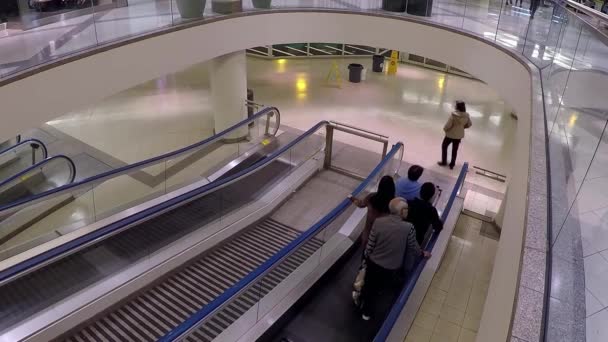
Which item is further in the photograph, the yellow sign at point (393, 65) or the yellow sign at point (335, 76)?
the yellow sign at point (393, 65)

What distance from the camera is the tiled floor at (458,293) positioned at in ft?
16.8

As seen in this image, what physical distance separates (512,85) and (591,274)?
215 inches

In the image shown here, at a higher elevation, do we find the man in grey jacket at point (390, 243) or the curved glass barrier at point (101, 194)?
the man in grey jacket at point (390, 243)

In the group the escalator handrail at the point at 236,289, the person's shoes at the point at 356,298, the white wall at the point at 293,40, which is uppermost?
the white wall at the point at 293,40

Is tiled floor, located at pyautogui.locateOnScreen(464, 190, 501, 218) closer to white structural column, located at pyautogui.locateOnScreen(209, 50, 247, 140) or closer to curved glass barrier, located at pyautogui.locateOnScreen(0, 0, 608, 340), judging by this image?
curved glass barrier, located at pyautogui.locateOnScreen(0, 0, 608, 340)

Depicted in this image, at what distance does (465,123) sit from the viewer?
8906 millimetres

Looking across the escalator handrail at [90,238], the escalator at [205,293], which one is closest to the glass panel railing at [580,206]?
the escalator at [205,293]

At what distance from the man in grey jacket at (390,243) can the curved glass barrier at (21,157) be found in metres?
7.03

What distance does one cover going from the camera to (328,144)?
8.74 m

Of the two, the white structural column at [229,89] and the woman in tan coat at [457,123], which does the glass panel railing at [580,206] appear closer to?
the woman in tan coat at [457,123]

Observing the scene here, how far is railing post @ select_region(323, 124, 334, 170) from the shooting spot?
28.5ft

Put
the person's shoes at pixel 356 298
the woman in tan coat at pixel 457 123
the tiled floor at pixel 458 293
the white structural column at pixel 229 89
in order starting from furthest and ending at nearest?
1. the white structural column at pixel 229 89
2. the woman in tan coat at pixel 457 123
3. the tiled floor at pixel 458 293
4. the person's shoes at pixel 356 298

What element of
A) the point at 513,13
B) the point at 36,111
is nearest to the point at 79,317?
the point at 36,111

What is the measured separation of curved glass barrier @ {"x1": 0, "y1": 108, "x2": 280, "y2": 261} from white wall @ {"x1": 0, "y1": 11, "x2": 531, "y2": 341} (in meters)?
1.03
